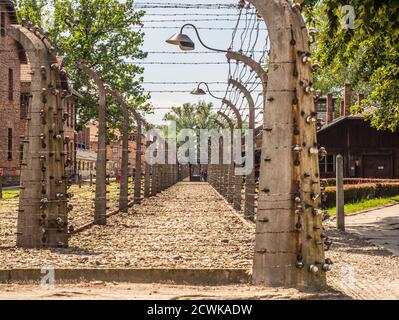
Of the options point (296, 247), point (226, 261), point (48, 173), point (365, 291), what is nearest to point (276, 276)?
point (296, 247)

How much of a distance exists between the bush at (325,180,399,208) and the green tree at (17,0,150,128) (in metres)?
26.4

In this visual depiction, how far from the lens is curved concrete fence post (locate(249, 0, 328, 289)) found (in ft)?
31.3

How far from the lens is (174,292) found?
9008mm

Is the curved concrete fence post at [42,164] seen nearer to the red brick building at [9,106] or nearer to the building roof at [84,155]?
the red brick building at [9,106]

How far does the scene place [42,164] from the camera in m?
13.4

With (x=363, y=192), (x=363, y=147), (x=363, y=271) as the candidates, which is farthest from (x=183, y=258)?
(x=363, y=147)

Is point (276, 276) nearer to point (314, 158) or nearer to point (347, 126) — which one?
point (314, 158)

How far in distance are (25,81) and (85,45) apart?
6.25m

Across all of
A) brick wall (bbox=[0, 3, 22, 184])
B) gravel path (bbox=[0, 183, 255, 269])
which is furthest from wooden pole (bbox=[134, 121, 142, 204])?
brick wall (bbox=[0, 3, 22, 184])

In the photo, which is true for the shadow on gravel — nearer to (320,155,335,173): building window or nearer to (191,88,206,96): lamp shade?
(191,88,206,96): lamp shade

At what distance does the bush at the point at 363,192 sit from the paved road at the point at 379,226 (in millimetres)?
2400

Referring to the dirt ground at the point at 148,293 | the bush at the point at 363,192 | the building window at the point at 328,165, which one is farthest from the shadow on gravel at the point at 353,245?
the building window at the point at 328,165

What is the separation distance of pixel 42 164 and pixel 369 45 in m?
12.5
